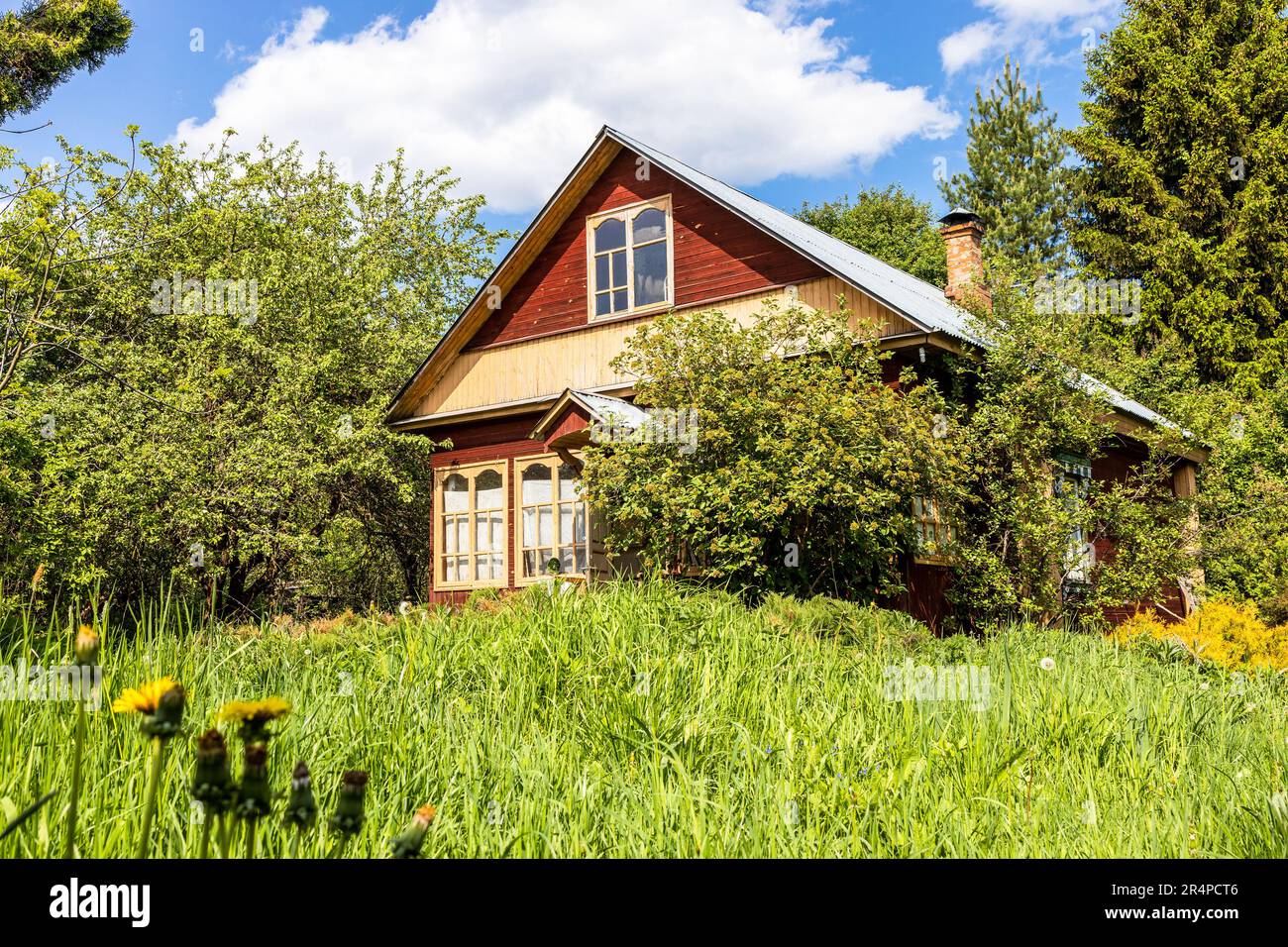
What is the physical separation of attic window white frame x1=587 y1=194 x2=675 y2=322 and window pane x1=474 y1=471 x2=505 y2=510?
2925mm

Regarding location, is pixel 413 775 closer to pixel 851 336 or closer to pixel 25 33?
pixel 851 336

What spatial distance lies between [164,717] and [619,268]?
14.7 meters

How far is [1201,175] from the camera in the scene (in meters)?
25.5

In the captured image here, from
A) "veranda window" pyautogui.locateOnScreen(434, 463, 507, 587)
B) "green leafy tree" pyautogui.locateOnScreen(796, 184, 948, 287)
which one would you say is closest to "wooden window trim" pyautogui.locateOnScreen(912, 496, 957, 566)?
"veranda window" pyautogui.locateOnScreen(434, 463, 507, 587)

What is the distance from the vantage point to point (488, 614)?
6.87 meters

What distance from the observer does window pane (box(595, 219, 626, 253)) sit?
1581 centimetres

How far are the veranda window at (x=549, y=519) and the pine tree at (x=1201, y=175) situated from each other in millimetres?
16929

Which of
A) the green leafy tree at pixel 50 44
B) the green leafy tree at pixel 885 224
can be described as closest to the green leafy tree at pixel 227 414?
the green leafy tree at pixel 50 44

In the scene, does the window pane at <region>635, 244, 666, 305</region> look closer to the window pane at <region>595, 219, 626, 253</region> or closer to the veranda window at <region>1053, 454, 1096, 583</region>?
the window pane at <region>595, 219, 626, 253</region>

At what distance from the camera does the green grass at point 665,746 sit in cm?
329

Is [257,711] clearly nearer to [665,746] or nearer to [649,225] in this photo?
[665,746]
